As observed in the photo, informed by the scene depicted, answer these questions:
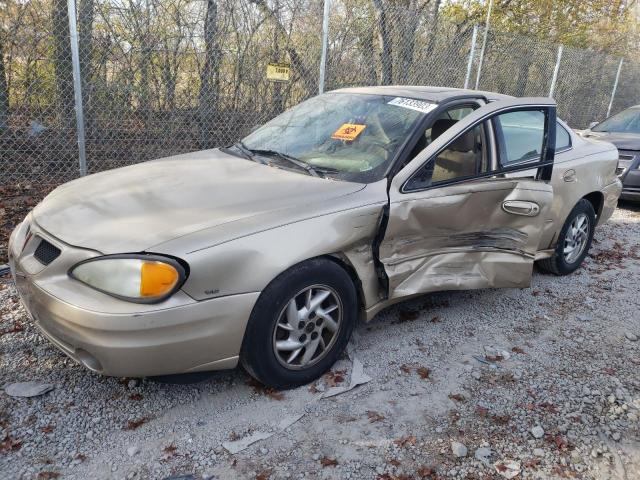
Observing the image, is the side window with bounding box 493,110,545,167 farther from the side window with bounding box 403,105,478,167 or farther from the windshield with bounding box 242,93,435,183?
the windshield with bounding box 242,93,435,183

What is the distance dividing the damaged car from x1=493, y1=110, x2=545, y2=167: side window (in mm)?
13

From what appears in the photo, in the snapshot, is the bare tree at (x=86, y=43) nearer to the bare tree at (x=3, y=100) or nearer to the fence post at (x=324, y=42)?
the bare tree at (x=3, y=100)

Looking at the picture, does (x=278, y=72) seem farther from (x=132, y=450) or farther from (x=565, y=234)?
(x=132, y=450)

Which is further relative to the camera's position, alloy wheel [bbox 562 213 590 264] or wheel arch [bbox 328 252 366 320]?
alloy wheel [bbox 562 213 590 264]

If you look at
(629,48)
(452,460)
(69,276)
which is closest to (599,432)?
(452,460)

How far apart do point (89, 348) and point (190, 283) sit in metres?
0.52

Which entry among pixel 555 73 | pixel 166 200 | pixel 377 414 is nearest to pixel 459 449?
pixel 377 414

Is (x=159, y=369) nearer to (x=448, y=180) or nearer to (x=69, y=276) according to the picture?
(x=69, y=276)

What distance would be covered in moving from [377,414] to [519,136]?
2294mm

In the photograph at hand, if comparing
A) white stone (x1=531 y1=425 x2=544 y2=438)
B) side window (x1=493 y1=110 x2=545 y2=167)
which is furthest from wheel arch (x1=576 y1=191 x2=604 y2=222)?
white stone (x1=531 y1=425 x2=544 y2=438)

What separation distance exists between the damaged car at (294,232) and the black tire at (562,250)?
295 millimetres

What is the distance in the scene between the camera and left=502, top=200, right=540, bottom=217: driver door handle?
11.4 feet

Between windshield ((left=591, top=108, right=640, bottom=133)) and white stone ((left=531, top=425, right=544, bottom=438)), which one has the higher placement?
windshield ((left=591, top=108, right=640, bottom=133))

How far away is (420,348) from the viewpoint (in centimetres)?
329
